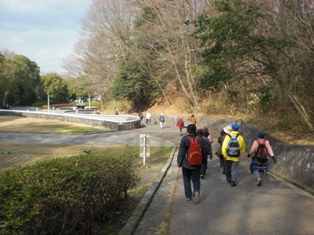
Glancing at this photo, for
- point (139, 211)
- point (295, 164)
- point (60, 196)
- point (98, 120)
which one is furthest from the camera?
point (98, 120)

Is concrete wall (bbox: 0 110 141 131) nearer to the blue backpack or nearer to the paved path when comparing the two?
the paved path

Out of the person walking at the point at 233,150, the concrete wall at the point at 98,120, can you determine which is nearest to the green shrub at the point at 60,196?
the person walking at the point at 233,150

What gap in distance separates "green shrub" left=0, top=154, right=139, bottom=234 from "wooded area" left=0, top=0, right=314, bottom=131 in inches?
302

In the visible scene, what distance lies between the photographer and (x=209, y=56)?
468 inches

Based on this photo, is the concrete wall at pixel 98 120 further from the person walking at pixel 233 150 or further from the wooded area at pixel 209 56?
the person walking at pixel 233 150

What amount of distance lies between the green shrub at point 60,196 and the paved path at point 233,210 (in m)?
0.86

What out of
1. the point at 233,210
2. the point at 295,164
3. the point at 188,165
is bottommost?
the point at 233,210

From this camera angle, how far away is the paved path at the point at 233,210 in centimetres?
509

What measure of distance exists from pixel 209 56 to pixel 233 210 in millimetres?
7134

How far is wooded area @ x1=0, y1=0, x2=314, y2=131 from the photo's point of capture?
1105 centimetres

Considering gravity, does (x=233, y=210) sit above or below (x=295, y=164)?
below

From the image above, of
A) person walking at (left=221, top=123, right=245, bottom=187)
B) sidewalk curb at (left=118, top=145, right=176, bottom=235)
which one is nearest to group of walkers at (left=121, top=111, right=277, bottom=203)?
person walking at (left=221, top=123, right=245, bottom=187)

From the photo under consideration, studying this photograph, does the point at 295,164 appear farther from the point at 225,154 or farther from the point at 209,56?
the point at 209,56

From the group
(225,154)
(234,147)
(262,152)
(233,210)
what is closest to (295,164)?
(262,152)
